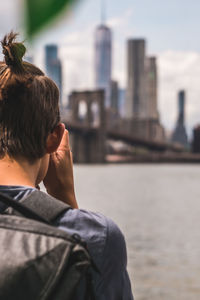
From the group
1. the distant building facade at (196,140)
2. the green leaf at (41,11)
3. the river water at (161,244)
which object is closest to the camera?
the green leaf at (41,11)

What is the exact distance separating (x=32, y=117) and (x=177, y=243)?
21492 millimetres

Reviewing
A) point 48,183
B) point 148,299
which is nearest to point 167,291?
point 148,299

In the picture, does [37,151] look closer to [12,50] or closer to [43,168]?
[43,168]

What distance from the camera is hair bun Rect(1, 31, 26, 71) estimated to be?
1051 millimetres

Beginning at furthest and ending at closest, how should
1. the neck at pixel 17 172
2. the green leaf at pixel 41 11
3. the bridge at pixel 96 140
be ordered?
the bridge at pixel 96 140 < the neck at pixel 17 172 < the green leaf at pixel 41 11

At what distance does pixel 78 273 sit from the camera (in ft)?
3.16

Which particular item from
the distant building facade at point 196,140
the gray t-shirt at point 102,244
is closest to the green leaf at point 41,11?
the gray t-shirt at point 102,244

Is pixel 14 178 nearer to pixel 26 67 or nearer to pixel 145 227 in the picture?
pixel 26 67

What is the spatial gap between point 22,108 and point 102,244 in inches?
11.6

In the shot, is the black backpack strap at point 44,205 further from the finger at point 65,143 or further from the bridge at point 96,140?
the bridge at point 96,140

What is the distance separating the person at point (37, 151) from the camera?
105cm

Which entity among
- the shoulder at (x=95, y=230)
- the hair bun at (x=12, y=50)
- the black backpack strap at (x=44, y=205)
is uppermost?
the hair bun at (x=12, y=50)

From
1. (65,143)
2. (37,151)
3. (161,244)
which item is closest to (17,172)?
(37,151)

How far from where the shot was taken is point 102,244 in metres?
1.05
